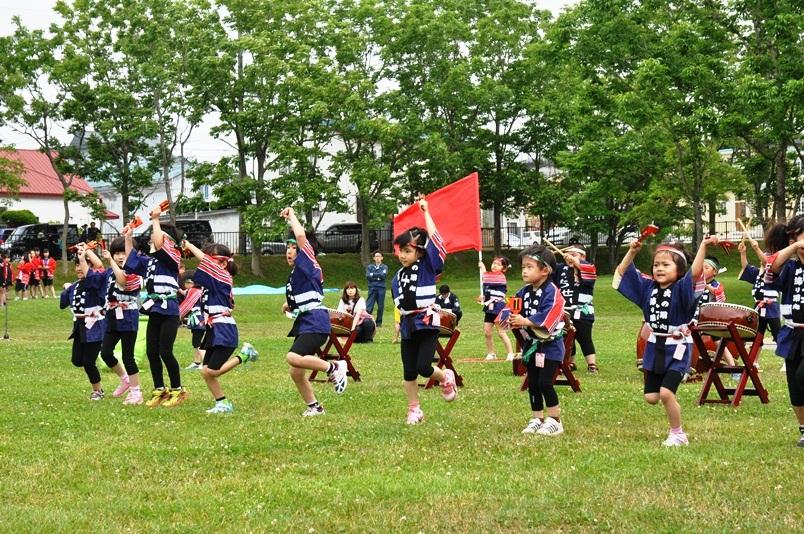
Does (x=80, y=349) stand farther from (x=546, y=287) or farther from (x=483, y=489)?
(x=483, y=489)

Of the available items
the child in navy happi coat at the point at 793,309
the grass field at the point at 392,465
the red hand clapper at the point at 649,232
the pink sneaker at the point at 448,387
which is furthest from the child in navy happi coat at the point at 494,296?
the child in navy happi coat at the point at 793,309

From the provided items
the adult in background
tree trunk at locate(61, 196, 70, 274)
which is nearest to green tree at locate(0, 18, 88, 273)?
tree trunk at locate(61, 196, 70, 274)

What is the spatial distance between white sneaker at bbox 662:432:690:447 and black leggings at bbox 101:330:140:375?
6.32 metres

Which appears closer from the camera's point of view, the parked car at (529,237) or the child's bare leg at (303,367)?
the child's bare leg at (303,367)

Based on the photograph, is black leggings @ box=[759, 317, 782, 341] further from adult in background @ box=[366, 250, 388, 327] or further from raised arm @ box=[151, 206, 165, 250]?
adult in background @ box=[366, 250, 388, 327]

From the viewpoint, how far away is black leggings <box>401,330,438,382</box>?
33.7ft

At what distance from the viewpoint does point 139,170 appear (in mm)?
48438

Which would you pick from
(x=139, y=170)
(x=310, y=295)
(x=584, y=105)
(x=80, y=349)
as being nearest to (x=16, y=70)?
(x=139, y=170)

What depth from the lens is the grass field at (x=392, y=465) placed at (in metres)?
6.34

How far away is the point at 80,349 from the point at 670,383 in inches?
290

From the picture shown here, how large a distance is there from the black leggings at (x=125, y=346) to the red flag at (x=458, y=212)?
4159mm

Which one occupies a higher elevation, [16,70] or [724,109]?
[16,70]

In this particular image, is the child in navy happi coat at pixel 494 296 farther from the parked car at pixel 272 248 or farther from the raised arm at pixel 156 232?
the parked car at pixel 272 248

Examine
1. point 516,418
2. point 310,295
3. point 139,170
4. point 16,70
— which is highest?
point 16,70
